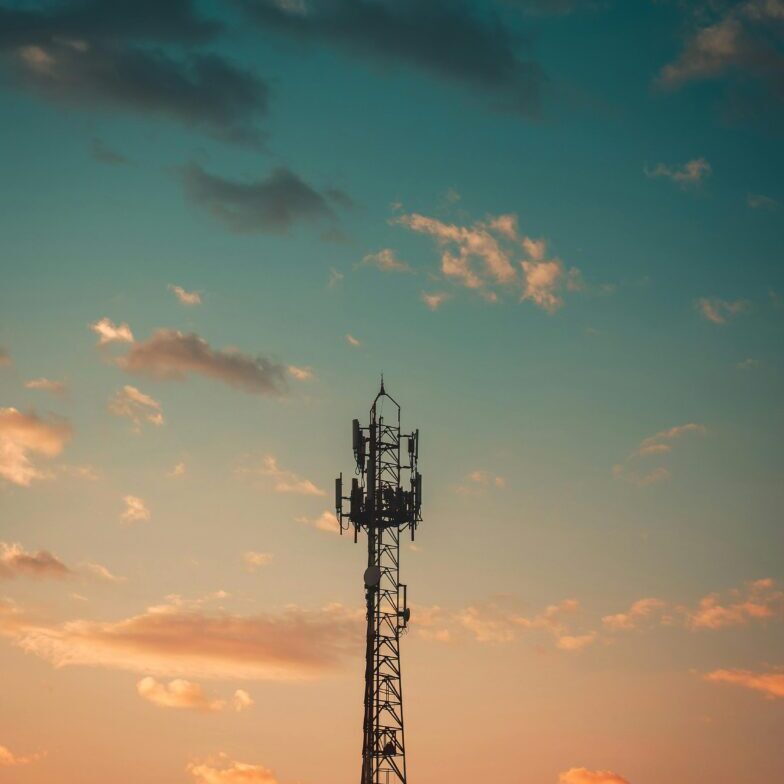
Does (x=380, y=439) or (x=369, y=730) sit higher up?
(x=380, y=439)

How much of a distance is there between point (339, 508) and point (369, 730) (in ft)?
48.3

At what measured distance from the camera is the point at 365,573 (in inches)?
4742

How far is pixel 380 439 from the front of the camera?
124 metres

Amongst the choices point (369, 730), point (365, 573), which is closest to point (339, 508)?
point (365, 573)

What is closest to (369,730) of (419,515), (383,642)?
(383,642)

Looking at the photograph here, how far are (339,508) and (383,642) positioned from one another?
9345mm

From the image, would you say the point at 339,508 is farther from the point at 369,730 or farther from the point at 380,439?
the point at 369,730

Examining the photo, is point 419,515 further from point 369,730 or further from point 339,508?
point 369,730

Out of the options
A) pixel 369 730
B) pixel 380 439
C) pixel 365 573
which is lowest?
pixel 369 730

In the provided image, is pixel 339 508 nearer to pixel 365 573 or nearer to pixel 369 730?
pixel 365 573

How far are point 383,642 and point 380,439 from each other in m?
14.0

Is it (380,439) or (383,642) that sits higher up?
(380,439)

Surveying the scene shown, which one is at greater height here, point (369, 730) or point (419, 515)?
point (419, 515)

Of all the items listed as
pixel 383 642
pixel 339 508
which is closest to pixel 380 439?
pixel 339 508
